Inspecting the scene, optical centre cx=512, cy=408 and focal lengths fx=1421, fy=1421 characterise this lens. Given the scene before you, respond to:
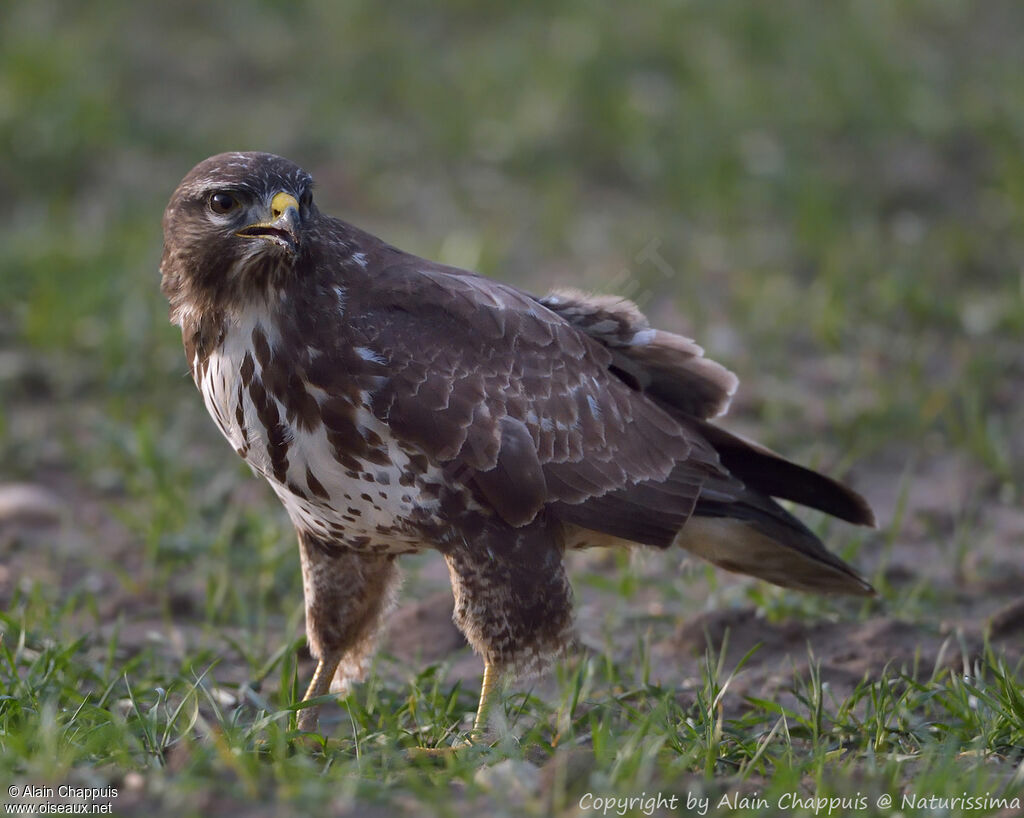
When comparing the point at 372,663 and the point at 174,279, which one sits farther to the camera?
the point at 372,663

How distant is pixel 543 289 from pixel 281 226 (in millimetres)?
3951

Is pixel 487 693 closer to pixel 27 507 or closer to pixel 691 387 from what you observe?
pixel 691 387

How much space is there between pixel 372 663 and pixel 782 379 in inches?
123

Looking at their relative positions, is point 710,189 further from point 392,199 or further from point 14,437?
point 14,437

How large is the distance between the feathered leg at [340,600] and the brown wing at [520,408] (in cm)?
63

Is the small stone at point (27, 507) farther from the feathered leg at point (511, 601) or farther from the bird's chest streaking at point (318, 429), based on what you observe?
the feathered leg at point (511, 601)

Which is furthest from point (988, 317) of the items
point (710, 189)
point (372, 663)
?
point (372, 663)

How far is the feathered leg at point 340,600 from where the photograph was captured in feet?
14.4

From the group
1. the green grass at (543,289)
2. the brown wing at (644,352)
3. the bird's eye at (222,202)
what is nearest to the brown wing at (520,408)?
the brown wing at (644,352)

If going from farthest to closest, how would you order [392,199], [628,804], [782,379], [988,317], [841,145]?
[841,145] → [392,199] → [988,317] → [782,379] → [628,804]

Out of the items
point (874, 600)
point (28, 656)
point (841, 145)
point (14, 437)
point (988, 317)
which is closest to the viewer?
Answer: point (28, 656)

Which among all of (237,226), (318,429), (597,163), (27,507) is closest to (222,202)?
(237,226)

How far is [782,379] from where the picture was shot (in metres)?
6.91

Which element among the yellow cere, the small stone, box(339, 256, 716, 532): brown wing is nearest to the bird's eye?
the yellow cere
